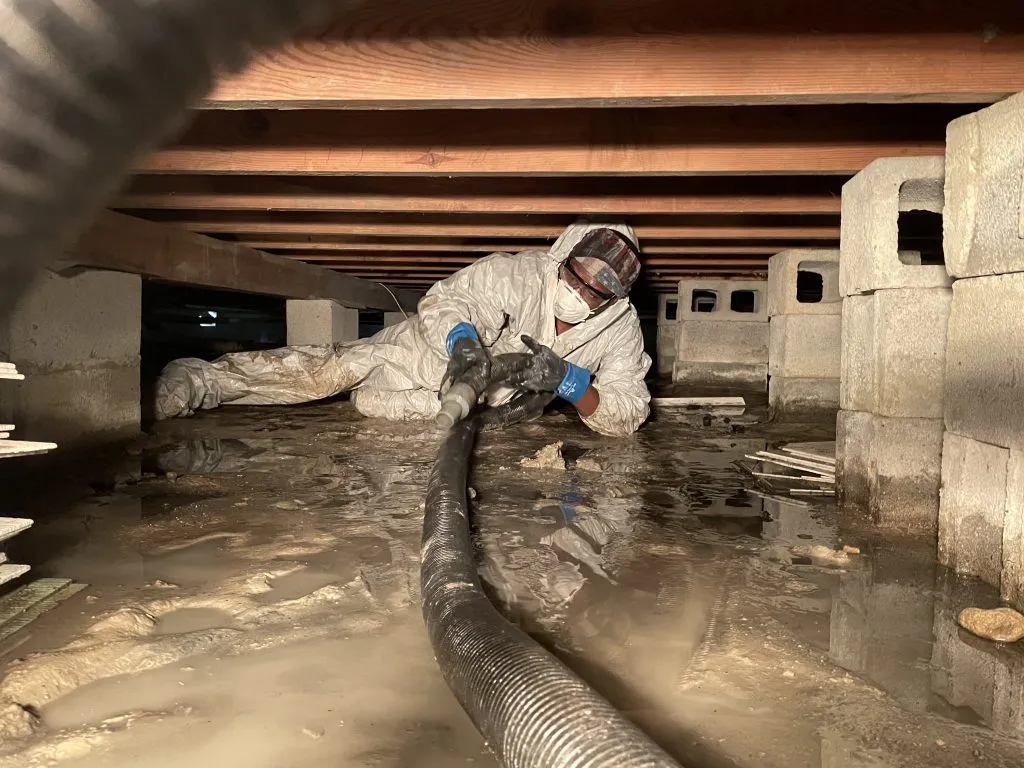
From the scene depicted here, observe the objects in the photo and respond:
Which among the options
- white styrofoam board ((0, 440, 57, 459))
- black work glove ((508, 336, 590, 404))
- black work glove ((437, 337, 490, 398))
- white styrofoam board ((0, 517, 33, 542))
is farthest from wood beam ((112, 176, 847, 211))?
white styrofoam board ((0, 517, 33, 542))

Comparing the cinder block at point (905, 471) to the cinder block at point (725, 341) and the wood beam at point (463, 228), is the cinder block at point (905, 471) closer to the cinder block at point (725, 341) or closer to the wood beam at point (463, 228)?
the wood beam at point (463, 228)

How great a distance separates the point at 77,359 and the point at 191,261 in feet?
2.98

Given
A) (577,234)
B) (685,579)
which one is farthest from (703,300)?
(685,579)

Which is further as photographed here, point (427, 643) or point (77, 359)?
point (77, 359)

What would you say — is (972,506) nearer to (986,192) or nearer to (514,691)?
(986,192)

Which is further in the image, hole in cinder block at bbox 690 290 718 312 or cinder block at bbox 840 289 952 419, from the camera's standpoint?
hole in cinder block at bbox 690 290 718 312

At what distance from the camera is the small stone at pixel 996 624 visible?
62.9 inches

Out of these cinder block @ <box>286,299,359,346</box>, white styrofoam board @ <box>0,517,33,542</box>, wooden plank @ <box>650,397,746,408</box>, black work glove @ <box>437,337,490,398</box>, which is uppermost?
cinder block @ <box>286,299,359,346</box>

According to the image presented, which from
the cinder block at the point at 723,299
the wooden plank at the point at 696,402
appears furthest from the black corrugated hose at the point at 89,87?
the cinder block at the point at 723,299

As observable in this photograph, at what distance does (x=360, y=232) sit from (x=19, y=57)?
395cm

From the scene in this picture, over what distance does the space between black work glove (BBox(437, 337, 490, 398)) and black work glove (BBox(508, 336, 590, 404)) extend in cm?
38

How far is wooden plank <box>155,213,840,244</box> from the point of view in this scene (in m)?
4.07

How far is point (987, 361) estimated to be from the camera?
1985 millimetres

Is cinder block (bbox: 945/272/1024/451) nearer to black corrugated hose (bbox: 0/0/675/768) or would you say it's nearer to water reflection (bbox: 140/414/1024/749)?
water reflection (bbox: 140/414/1024/749)
